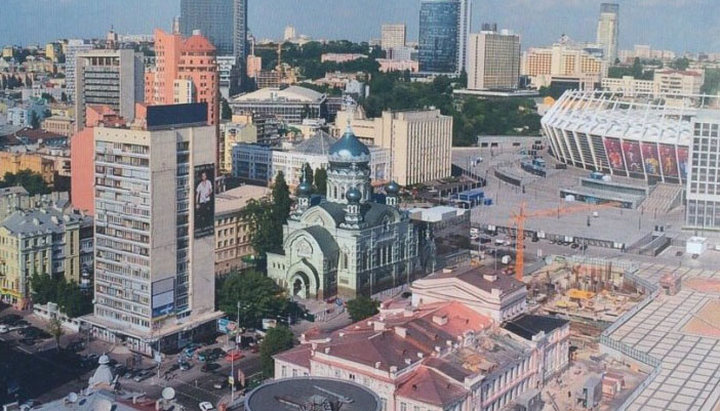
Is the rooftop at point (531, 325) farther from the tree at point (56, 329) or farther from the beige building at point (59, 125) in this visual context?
the beige building at point (59, 125)

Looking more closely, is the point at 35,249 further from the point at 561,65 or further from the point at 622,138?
the point at 561,65

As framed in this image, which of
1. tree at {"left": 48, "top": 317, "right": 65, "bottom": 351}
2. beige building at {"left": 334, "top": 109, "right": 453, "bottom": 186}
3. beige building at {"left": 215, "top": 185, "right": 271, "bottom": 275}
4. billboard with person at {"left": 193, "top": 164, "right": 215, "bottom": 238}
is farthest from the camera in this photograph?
beige building at {"left": 334, "top": 109, "right": 453, "bottom": 186}

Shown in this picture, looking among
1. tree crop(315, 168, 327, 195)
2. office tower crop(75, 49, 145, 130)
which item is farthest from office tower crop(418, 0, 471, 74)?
tree crop(315, 168, 327, 195)

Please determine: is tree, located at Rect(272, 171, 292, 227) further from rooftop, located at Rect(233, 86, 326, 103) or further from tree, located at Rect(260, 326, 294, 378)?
rooftop, located at Rect(233, 86, 326, 103)

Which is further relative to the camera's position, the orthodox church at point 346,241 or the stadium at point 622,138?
the stadium at point 622,138

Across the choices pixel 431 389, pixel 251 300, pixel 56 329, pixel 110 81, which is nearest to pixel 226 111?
pixel 110 81

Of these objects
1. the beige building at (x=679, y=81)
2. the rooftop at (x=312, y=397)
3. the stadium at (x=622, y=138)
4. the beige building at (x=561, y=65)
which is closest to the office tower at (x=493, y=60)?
the beige building at (x=561, y=65)

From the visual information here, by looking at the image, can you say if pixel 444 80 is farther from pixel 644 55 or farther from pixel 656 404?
pixel 656 404
